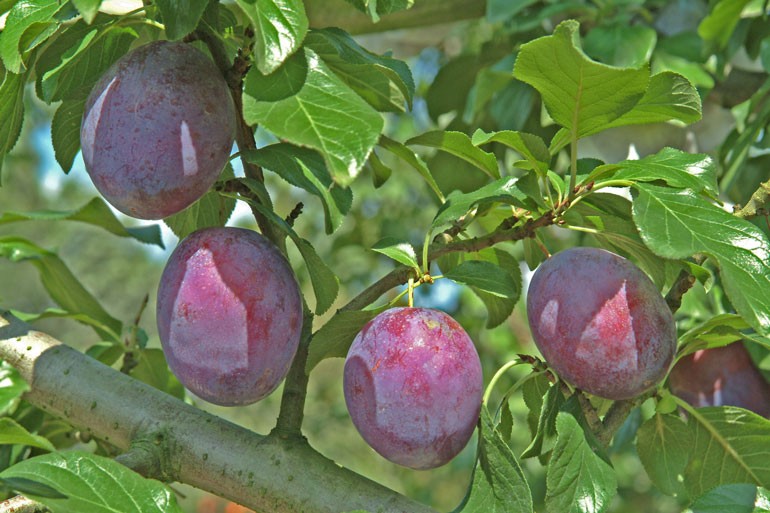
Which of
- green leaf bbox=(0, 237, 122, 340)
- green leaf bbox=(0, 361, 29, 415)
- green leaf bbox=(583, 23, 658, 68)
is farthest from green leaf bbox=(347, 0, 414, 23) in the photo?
green leaf bbox=(583, 23, 658, 68)

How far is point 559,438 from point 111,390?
1.17ft

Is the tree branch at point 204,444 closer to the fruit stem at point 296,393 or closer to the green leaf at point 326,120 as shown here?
the fruit stem at point 296,393

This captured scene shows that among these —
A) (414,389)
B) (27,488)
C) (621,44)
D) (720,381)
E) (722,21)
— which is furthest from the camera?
(621,44)

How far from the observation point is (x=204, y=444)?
0.65m

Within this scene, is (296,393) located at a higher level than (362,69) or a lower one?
lower

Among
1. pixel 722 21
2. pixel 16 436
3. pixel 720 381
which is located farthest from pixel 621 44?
pixel 16 436

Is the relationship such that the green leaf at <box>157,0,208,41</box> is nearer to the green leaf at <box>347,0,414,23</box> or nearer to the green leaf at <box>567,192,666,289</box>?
the green leaf at <box>347,0,414,23</box>

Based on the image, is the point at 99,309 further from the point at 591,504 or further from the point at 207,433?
the point at 591,504

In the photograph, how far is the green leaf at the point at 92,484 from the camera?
501 millimetres

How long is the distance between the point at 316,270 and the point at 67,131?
0.79 ft

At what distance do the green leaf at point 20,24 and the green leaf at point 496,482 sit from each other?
1.29 feet

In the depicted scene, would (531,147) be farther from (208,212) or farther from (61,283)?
(61,283)

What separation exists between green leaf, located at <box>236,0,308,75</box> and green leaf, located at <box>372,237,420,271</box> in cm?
19

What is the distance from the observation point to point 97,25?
2.08 feet
